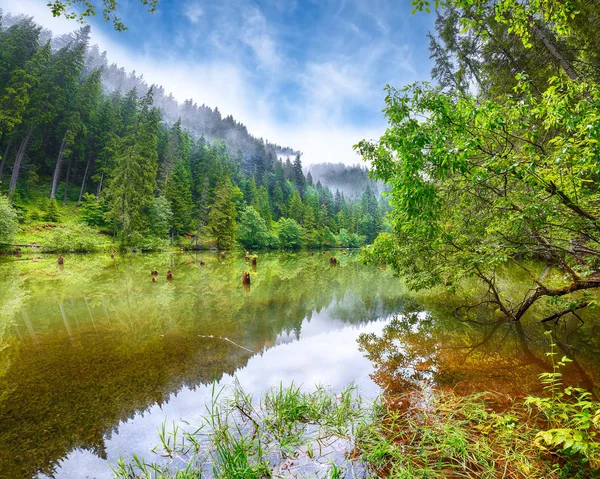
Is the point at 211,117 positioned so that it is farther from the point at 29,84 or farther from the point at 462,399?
the point at 462,399

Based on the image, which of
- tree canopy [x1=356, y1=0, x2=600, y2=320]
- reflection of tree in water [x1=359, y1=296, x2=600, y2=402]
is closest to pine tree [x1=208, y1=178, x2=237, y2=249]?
reflection of tree in water [x1=359, y1=296, x2=600, y2=402]

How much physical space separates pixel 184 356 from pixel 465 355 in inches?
255

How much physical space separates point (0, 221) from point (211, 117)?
12023 centimetres

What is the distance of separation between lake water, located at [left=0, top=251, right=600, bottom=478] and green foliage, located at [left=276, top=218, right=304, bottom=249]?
45466 millimetres

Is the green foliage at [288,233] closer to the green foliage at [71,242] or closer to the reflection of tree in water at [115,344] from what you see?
the green foliage at [71,242]

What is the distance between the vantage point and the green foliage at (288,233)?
58.1 m

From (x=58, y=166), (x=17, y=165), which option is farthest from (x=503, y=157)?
(x=58, y=166)

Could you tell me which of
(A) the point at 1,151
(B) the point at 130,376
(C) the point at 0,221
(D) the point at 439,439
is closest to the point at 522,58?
(D) the point at 439,439

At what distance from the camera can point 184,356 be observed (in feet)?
21.0

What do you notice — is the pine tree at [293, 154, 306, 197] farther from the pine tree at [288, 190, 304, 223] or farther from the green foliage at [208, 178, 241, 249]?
the green foliage at [208, 178, 241, 249]

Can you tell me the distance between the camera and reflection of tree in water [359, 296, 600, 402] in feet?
17.0

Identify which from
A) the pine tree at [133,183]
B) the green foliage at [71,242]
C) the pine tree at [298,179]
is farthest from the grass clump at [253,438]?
the pine tree at [298,179]

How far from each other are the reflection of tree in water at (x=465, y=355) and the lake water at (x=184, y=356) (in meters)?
0.04

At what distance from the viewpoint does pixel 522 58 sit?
10.2m
